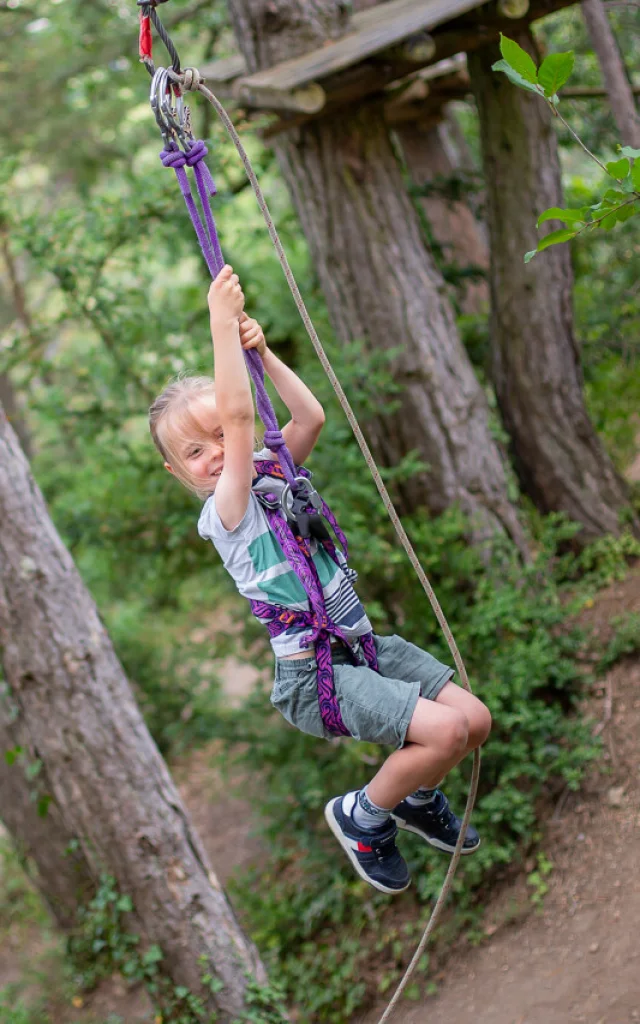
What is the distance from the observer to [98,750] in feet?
12.4

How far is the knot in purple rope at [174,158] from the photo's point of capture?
8.20 ft

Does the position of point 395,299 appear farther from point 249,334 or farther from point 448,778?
point 249,334

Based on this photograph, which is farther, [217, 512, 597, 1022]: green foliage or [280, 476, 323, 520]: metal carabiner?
[217, 512, 597, 1022]: green foliage

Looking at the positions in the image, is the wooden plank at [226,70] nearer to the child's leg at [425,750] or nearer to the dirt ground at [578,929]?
the dirt ground at [578,929]

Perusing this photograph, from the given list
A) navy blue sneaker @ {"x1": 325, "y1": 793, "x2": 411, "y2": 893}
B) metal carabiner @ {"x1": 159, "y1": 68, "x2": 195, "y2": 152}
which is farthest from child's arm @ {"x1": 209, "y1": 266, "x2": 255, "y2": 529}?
navy blue sneaker @ {"x1": 325, "y1": 793, "x2": 411, "y2": 893}

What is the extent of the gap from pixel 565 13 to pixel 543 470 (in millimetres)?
5494

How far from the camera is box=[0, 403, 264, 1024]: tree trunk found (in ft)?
12.3

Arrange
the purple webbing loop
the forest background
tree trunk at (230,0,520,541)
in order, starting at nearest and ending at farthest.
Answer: the purple webbing loop, the forest background, tree trunk at (230,0,520,541)

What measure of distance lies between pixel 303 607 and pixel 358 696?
29 cm

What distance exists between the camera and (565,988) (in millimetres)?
3912

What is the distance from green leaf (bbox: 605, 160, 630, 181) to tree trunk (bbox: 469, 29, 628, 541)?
335 cm

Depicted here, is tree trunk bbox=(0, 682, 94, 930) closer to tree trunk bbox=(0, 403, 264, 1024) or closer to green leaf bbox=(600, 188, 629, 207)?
tree trunk bbox=(0, 403, 264, 1024)

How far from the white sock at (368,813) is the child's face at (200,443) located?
1.04m

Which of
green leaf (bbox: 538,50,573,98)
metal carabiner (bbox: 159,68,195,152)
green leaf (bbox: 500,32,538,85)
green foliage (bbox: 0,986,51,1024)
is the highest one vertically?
metal carabiner (bbox: 159,68,195,152)
